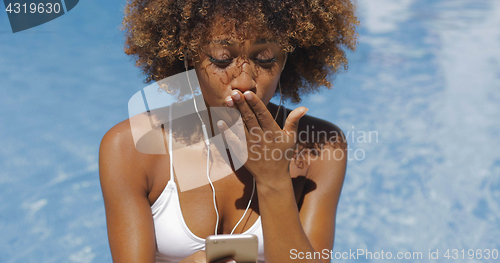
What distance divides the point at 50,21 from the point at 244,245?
515 cm

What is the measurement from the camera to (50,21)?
17.7 feet

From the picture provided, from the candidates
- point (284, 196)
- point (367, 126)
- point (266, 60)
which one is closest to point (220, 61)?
point (266, 60)

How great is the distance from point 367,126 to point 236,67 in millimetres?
3658

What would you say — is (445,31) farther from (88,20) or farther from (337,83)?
(88,20)

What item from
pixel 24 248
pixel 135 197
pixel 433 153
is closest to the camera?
pixel 135 197

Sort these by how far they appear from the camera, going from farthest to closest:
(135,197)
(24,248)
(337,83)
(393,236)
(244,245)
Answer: (337,83), (393,236), (24,248), (135,197), (244,245)

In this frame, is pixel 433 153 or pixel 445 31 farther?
pixel 445 31

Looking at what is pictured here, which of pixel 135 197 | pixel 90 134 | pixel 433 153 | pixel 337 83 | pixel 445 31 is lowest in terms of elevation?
pixel 135 197

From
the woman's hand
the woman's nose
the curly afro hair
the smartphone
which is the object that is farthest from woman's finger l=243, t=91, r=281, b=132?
the smartphone

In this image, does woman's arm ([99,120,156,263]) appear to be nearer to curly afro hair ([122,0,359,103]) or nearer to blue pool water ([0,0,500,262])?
curly afro hair ([122,0,359,103])

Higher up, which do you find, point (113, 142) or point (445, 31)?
point (445, 31)

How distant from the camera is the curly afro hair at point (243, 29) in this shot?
4.80 feet

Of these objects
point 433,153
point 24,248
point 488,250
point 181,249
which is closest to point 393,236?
point 488,250

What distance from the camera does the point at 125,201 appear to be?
1.64 metres
